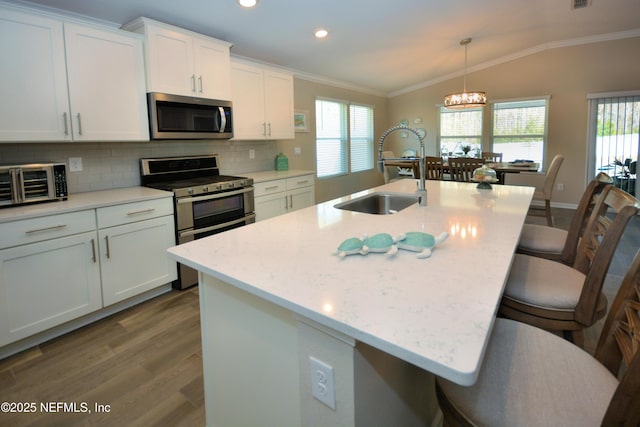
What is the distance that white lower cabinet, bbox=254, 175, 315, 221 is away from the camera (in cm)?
379

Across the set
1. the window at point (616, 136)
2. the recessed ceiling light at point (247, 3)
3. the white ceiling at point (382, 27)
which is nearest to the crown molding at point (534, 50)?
the white ceiling at point (382, 27)

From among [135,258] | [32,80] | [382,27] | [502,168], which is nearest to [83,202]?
[135,258]

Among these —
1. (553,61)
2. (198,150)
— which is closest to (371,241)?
(198,150)

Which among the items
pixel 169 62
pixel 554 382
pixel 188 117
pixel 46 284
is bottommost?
pixel 46 284

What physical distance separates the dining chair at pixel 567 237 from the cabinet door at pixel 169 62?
2825 mm

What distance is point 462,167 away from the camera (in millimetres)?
4438

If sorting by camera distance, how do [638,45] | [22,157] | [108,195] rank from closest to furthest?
[22,157] → [108,195] → [638,45]

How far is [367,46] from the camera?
14.9ft

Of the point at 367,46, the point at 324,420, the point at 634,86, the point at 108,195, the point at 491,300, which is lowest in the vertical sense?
the point at 324,420

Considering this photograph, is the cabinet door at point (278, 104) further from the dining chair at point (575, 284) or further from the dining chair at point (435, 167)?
the dining chair at point (575, 284)

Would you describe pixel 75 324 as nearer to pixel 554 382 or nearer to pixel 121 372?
pixel 121 372

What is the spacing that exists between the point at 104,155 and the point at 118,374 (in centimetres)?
183

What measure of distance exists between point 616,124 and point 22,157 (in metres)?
7.58

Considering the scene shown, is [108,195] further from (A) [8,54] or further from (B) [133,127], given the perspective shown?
(A) [8,54]
